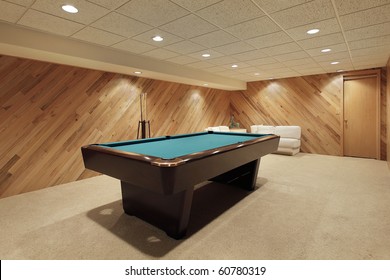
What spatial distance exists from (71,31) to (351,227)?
4229 mm

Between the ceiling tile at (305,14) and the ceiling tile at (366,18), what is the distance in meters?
0.27

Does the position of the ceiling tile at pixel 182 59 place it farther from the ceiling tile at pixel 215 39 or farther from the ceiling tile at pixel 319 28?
the ceiling tile at pixel 319 28

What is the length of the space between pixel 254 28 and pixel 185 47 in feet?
4.12

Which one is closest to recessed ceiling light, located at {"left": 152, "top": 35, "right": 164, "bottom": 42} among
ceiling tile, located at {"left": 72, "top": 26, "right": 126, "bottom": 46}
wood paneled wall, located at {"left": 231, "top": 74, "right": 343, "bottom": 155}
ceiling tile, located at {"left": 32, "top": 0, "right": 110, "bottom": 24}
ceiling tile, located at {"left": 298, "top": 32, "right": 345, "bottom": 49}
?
ceiling tile, located at {"left": 72, "top": 26, "right": 126, "bottom": 46}

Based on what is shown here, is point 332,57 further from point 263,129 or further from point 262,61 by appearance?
point 263,129

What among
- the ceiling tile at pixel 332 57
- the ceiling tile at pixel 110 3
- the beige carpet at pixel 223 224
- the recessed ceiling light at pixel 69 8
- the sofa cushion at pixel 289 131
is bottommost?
the beige carpet at pixel 223 224

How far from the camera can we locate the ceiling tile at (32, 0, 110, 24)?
2213 mm

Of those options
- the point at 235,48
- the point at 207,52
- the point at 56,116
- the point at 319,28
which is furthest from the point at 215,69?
the point at 56,116

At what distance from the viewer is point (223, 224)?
98.0 inches

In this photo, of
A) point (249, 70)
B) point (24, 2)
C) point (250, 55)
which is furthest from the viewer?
point (249, 70)

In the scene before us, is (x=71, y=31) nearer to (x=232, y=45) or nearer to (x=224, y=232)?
(x=232, y=45)

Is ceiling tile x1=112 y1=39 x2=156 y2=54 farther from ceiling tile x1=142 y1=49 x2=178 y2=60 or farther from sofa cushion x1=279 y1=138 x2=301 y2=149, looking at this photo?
sofa cushion x1=279 y1=138 x2=301 y2=149

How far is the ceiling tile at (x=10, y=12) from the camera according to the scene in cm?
225

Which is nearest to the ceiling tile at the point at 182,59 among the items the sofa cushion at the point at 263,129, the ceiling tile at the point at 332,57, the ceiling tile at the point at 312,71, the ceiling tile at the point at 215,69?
the ceiling tile at the point at 215,69
